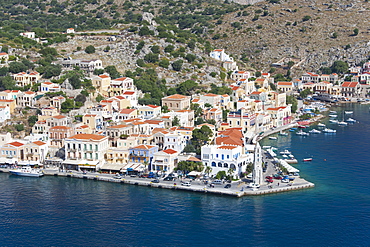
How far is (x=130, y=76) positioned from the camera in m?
95.4

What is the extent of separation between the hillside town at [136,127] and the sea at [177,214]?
4.26 m

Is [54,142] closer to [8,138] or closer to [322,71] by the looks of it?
[8,138]

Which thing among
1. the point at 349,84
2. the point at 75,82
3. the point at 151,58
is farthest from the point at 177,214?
the point at 349,84

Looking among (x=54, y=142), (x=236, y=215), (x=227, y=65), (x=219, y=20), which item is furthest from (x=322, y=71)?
(x=236, y=215)

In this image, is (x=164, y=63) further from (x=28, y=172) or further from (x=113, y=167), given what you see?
(x=28, y=172)

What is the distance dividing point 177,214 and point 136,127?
21.0m

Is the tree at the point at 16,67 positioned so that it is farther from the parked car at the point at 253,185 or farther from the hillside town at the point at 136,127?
the parked car at the point at 253,185

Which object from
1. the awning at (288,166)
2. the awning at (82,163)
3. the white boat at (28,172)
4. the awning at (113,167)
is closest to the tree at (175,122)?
the awning at (113,167)

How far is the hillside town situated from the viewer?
188 feet

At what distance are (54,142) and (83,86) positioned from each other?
71.3ft

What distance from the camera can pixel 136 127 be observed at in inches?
2589

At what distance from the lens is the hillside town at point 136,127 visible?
57.4m

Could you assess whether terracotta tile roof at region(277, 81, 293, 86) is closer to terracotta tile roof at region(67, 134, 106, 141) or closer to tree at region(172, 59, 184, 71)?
tree at region(172, 59, 184, 71)

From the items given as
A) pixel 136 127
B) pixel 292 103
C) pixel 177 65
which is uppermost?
pixel 177 65
